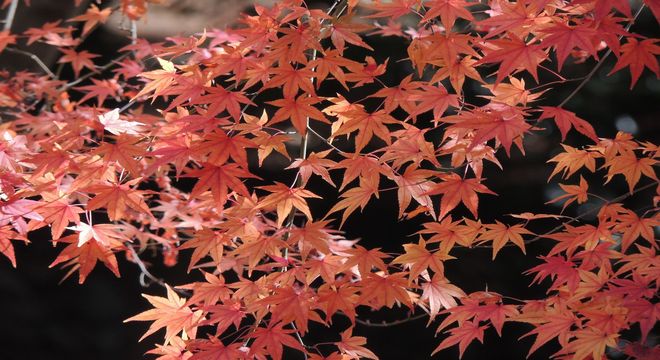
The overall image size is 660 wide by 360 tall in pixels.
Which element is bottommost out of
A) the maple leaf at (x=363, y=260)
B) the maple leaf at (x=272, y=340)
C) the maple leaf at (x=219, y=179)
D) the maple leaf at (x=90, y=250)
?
the maple leaf at (x=272, y=340)

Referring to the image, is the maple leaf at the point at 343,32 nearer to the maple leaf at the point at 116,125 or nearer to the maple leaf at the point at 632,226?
the maple leaf at the point at 116,125

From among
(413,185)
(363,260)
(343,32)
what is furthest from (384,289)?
(343,32)

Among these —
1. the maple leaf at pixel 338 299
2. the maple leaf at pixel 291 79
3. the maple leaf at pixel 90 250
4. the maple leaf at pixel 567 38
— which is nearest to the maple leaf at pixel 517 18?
the maple leaf at pixel 567 38

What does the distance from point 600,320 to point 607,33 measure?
671 mm

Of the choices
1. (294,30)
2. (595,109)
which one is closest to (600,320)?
(294,30)

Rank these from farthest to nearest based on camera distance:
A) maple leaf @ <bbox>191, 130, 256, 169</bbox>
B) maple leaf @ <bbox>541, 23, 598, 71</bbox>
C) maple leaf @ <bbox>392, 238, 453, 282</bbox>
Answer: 1. maple leaf @ <bbox>392, 238, 453, 282</bbox>
2. maple leaf @ <bbox>191, 130, 256, 169</bbox>
3. maple leaf @ <bbox>541, 23, 598, 71</bbox>

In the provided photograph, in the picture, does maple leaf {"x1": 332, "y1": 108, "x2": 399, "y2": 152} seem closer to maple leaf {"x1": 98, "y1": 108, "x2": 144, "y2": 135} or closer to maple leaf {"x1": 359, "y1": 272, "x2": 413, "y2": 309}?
maple leaf {"x1": 359, "y1": 272, "x2": 413, "y2": 309}

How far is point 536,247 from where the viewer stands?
13.2ft

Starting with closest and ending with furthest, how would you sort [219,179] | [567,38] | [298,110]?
[567,38]
[219,179]
[298,110]

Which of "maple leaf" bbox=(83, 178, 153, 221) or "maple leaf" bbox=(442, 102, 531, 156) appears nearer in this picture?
"maple leaf" bbox=(442, 102, 531, 156)

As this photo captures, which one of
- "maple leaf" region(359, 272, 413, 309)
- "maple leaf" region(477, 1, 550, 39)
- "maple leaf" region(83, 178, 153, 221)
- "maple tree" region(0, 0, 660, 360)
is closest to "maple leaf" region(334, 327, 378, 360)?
"maple tree" region(0, 0, 660, 360)

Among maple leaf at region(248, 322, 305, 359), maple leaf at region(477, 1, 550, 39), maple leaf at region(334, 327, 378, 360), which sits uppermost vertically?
maple leaf at region(477, 1, 550, 39)

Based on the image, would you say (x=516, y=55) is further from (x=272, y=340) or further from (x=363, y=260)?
(x=272, y=340)

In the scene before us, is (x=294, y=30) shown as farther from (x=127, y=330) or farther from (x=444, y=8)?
(x=127, y=330)
